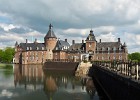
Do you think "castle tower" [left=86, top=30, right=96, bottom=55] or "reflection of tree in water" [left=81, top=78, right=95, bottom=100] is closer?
"reflection of tree in water" [left=81, top=78, right=95, bottom=100]

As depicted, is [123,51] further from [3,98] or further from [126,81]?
[126,81]

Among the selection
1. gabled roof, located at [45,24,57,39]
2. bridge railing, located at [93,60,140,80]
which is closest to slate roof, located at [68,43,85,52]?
gabled roof, located at [45,24,57,39]

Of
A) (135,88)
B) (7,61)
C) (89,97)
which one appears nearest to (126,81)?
(135,88)

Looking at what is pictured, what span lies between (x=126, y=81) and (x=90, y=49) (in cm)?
7605

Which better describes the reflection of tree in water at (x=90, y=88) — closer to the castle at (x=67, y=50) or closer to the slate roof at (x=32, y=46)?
the castle at (x=67, y=50)

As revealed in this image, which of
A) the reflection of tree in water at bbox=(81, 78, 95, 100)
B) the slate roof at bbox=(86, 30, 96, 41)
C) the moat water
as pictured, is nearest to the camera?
the moat water

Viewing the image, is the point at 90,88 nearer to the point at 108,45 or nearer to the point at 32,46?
the point at 108,45

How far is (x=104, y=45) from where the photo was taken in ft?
302

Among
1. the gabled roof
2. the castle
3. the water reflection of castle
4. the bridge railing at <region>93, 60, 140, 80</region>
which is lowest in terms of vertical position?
the water reflection of castle

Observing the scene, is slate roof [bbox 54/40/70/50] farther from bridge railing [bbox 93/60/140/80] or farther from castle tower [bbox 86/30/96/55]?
bridge railing [bbox 93/60/140/80]

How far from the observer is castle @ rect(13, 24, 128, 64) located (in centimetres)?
9031

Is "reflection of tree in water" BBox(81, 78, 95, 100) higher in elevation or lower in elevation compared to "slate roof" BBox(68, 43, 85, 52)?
lower

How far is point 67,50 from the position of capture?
96.2 metres

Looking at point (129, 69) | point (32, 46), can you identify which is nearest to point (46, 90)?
point (129, 69)
